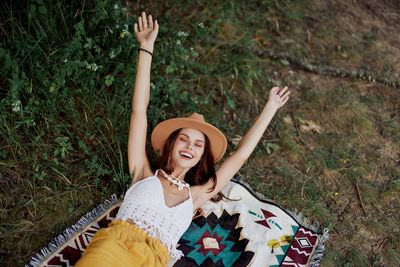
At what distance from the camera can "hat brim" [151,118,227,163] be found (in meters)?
3.27

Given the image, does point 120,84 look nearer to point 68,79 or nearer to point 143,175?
point 68,79

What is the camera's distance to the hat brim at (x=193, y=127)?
3266 millimetres

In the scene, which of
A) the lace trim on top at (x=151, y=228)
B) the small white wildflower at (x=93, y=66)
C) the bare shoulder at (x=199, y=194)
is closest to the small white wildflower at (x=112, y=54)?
the small white wildflower at (x=93, y=66)

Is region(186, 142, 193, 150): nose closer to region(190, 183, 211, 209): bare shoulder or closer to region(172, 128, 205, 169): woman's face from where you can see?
region(172, 128, 205, 169): woman's face

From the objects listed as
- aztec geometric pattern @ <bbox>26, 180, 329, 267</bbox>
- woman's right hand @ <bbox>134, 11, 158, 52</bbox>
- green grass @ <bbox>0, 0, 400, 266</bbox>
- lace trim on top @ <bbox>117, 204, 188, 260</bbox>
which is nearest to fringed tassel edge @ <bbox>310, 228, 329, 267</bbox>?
aztec geometric pattern @ <bbox>26, 180, 329, 267</bbox>

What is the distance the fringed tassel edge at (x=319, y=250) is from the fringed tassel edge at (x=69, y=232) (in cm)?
145

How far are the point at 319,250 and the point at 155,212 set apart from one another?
1.24 meters

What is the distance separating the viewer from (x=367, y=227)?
3.81 meters

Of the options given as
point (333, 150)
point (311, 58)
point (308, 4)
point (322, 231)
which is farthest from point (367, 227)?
point (308, 4)

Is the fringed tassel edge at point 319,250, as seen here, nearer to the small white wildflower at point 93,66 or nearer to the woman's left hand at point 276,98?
the woman's left hand at point 276,98

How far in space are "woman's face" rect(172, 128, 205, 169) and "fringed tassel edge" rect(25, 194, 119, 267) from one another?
596mm

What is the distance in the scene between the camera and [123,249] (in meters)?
2.78

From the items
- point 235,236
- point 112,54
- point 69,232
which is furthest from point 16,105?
point 235,236

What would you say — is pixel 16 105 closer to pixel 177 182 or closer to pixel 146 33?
pixel 146 33
